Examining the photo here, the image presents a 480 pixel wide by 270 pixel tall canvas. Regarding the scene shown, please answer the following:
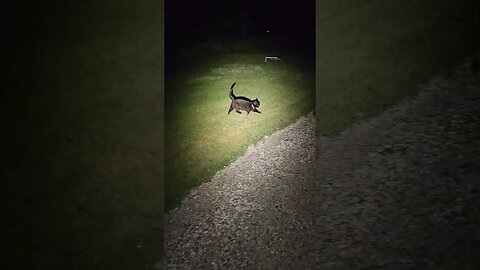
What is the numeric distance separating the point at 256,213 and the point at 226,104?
1.94 feet

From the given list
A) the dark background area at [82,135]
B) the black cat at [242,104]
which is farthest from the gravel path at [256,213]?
the dark background area at [82,135]

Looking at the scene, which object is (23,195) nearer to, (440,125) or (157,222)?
(157,222)

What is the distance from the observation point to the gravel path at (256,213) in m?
1.68

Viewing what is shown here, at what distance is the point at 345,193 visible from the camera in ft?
4.50

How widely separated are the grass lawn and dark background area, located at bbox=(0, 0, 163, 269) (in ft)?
1.30

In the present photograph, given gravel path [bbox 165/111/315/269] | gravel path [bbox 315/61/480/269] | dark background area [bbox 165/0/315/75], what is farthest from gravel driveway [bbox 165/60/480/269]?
dark background area [bbox 165/0/315/75]

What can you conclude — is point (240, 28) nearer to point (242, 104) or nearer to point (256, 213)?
point (242, 104)

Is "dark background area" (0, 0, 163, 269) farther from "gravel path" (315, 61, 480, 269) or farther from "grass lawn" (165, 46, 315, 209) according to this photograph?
"gravel path" (315, 61, 480, 269)

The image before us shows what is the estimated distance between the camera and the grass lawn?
186cm

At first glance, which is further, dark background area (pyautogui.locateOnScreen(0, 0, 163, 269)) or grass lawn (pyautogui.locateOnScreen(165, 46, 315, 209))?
grass lawn (pyautogui.locateOnScreen(165, 46, 315, 209))

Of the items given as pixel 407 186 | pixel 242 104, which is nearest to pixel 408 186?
pixel 407 186

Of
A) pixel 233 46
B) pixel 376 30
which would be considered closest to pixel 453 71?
pixel 376 30

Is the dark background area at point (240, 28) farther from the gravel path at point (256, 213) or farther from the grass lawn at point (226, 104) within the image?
the gravel path at point (256, 213)

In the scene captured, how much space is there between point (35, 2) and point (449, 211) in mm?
1781
